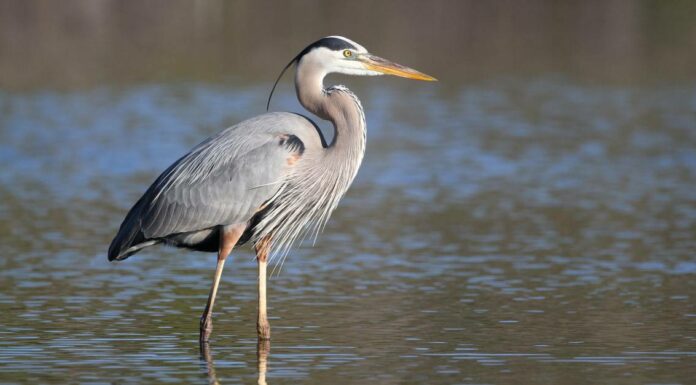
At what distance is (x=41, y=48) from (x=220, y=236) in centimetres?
2722

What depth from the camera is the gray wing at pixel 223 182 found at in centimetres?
969

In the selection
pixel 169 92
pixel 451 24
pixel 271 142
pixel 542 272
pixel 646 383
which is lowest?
pixel 646 383

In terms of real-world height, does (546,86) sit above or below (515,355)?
above

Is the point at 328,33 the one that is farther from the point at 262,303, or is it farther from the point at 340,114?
the point at 262,303

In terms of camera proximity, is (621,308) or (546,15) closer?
(621,308)

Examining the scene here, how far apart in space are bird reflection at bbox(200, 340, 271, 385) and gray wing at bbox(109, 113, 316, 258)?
0.94 metres

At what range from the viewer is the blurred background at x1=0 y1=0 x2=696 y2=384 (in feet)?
29.0

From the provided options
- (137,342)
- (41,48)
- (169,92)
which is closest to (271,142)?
(137,342)

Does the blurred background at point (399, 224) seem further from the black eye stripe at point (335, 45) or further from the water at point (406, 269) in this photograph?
the black eye stripe at point (335, 45)

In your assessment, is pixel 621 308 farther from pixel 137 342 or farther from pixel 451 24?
pixel 451 24

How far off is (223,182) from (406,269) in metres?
2.87

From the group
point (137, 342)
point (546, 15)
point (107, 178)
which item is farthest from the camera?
point (546, 15)

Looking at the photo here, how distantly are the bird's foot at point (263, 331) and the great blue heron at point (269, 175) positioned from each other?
346 mm

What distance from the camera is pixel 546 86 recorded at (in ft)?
98.0
